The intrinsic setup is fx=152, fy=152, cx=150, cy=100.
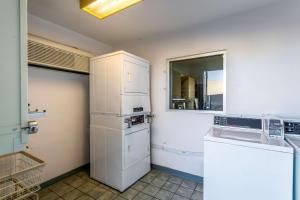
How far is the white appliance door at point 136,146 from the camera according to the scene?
2.24m

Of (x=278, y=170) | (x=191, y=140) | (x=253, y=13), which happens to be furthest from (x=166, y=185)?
(x=253, y=13)

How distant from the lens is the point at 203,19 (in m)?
2.26

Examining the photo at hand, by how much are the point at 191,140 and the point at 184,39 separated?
1.68m

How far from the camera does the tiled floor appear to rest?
2068 mm

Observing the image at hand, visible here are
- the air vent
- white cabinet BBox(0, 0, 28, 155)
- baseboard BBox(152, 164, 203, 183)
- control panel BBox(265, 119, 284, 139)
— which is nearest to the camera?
white cabinet BBox(0, 0, 28, 155)

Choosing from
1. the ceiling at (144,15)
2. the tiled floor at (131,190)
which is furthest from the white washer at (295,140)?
the ceiling at (144,15)

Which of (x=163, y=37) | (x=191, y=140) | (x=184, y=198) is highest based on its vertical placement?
(x=163, y=37)

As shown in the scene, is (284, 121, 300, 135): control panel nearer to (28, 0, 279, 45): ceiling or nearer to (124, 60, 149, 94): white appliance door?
(28, 0, 279, 45): ceiling

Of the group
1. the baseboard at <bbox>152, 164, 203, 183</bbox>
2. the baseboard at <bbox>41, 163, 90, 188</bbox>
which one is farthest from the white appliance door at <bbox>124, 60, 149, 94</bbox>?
the baseboard at <bbox>41, 163, 90, 188</bbox>

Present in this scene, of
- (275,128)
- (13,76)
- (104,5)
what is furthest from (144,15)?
(275,128)

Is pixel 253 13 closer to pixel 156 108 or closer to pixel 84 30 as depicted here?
pixel 156 108

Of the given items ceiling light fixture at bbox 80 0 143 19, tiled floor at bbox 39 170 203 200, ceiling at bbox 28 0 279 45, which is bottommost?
tiled floor at bbox 39 170 203 200

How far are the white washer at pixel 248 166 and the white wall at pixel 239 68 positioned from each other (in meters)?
0.50

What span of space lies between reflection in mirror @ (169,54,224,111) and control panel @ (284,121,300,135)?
0.79 metres
